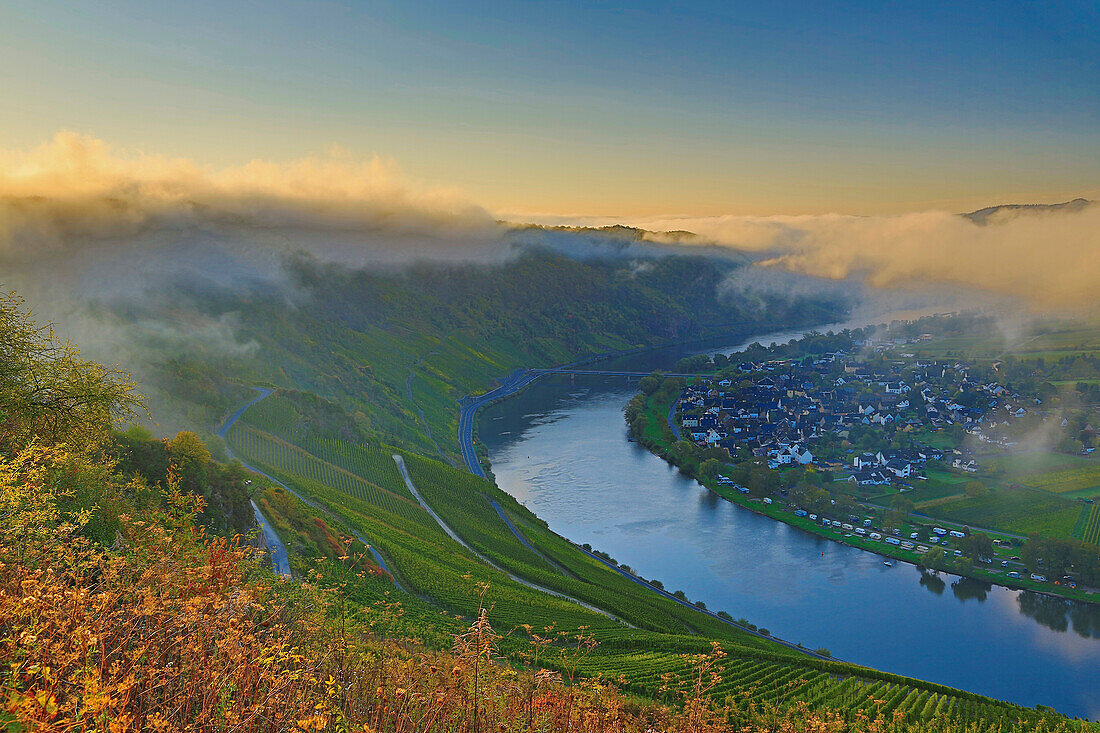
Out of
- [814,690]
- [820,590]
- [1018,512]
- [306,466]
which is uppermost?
[814,690]

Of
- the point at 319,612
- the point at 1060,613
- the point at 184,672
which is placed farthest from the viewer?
the point at 1060,613

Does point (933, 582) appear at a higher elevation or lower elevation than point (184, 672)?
lower

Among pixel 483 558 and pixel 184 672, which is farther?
pixel 483 558

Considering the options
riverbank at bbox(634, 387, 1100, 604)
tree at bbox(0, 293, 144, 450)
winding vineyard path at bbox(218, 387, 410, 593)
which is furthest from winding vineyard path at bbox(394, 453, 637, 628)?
tree at bbox(0, 293, 144, 450)

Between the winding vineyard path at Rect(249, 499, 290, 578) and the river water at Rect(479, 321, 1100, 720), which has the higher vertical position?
the winding vineyard path at Rect(249, 499, 290, 578)

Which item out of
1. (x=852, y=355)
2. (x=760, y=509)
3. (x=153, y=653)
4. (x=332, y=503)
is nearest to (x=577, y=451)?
(x=760, y=509)

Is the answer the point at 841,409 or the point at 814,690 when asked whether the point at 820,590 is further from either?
the point at 841,409

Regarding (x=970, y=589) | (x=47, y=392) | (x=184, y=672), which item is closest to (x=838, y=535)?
(x=970, y=589)

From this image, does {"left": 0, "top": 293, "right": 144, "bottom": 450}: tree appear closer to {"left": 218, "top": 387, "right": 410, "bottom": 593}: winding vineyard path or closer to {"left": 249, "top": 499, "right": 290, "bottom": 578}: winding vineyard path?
{"left": 218, "top": 387, "right": 410, "bottom": 593}: winding vineyard path
